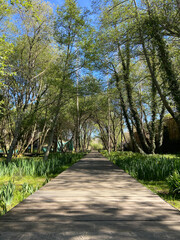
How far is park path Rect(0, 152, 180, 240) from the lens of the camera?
1.76 metres

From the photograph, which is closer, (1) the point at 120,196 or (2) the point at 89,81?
(1) the point at 120,196

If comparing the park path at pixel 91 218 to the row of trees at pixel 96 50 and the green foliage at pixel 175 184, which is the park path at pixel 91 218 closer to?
the green foliage at pixel 175 184

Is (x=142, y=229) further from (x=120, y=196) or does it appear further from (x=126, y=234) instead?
(x=120, y=196)

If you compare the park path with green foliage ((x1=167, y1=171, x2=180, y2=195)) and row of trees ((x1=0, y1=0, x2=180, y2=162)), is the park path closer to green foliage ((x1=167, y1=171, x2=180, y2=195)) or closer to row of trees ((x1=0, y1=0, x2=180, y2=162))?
green foliage ((x1=167, y1=171, x2=180, y2=195))

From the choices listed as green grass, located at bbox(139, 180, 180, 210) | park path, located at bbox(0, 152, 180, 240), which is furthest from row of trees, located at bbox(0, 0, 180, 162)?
park path, located at bbox(0, 152, 180, 240)

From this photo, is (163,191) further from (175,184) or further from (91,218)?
(91,218)

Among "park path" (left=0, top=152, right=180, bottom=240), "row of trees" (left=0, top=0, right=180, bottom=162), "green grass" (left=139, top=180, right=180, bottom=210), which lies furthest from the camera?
"row of trees" (left=0, top=0, right=180, bottom=162)

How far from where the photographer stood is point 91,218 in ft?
7.09

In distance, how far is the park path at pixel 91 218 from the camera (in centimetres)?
176

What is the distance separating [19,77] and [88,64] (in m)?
5.70

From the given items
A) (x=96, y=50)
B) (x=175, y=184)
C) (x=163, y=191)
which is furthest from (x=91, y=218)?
(x=96, y=50)

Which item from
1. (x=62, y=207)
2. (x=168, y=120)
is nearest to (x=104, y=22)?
(x=62, y=207)

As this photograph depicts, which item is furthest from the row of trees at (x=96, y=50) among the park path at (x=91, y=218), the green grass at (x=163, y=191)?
the park path at (x=91, y=218)

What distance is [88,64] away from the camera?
10.8m
